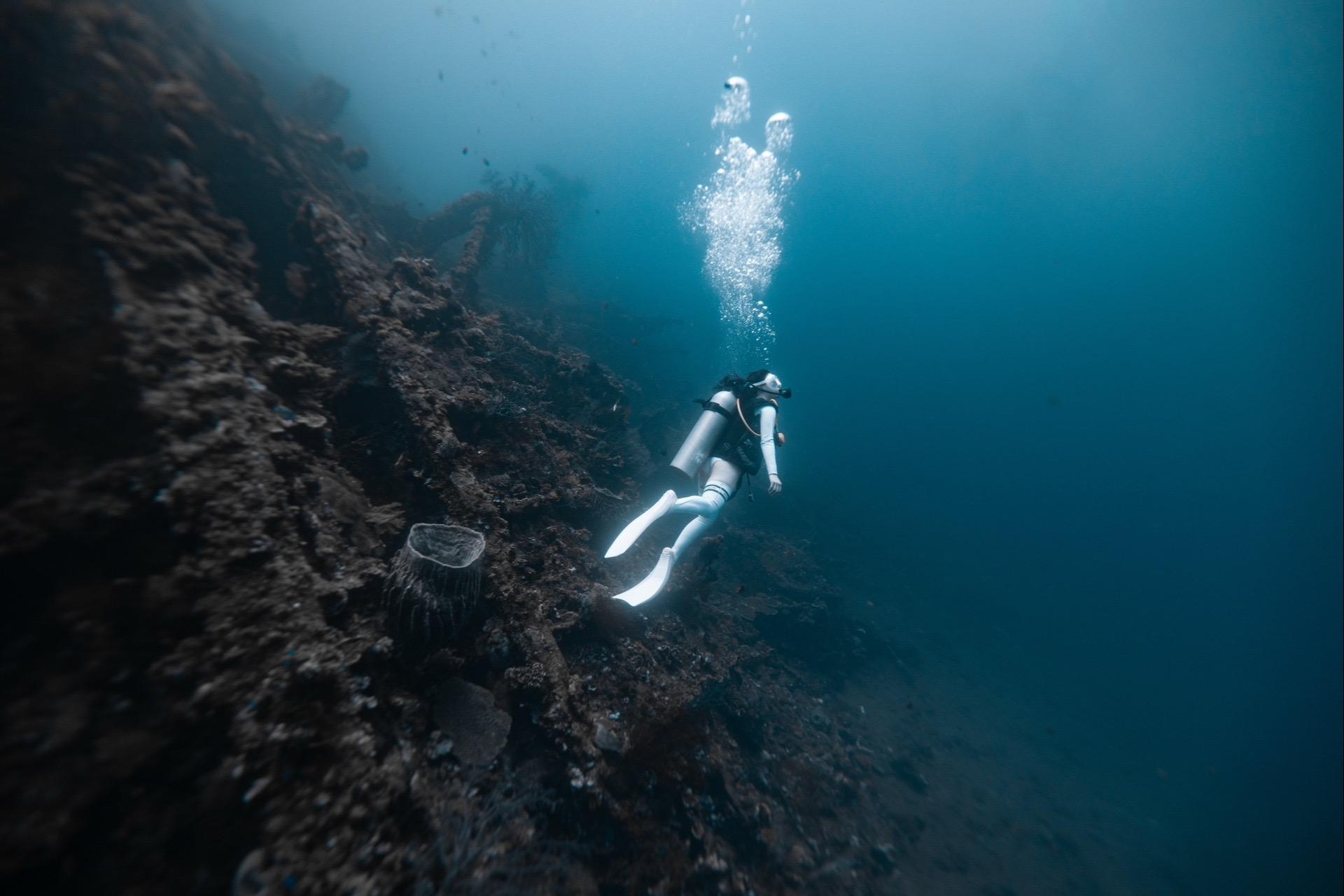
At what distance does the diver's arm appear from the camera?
19.4 ft

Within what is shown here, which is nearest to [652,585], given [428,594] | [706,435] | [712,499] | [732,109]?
[712,499]

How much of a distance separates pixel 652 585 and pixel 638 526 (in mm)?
737

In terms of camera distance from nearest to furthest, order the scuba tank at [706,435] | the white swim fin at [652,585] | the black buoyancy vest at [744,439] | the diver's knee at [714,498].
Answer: the white swim fin at [652,585], the diver's knee at [714,498], the scuba tank at [706,435], the black buoyancy vest at [744,439]

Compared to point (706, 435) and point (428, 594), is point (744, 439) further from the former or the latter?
point (428, 594)

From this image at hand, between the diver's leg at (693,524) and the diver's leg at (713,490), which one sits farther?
the diver's leg at (713,490)

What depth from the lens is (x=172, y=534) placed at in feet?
7.51

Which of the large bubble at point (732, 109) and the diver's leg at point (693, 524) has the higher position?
the large bubble at point (732, 109)

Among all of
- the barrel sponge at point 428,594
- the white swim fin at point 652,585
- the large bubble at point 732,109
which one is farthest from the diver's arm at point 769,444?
the large bubble at point 732,109

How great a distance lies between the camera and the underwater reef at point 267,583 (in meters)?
1.89

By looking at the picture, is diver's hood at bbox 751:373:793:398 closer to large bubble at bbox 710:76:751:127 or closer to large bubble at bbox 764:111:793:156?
large bubble at bbox 764:111:793:156

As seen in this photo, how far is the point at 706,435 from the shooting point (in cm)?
642

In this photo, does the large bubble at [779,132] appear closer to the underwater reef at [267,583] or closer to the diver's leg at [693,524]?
the diver's leg at [693,524]

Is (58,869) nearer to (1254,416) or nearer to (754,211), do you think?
(754,211)

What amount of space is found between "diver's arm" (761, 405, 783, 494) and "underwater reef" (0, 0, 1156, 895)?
2.63 meters
